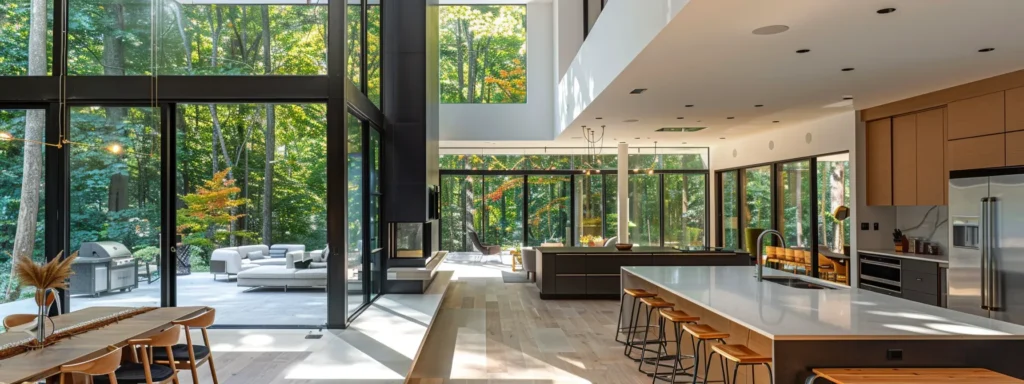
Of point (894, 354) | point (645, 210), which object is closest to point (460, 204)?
point (645, 210)

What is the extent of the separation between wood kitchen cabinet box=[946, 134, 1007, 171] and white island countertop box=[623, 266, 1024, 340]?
2508mm

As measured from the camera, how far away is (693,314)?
4.57m

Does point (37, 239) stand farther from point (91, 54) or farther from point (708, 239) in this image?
point (708, 239)

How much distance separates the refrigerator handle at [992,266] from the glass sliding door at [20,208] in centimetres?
884

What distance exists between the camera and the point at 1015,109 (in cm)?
495

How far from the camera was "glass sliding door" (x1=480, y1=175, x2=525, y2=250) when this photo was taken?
44.0ft

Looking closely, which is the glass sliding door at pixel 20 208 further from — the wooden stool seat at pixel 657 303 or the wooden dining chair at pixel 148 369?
the wooden stool seat at pixel 657 303

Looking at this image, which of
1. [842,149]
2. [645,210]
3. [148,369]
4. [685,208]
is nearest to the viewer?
[148,369]

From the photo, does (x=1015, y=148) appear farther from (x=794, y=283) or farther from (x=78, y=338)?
(x=78, y=338)

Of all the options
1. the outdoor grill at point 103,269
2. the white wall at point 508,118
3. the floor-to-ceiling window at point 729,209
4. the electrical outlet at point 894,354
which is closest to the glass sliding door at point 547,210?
the white wall at point 508,118

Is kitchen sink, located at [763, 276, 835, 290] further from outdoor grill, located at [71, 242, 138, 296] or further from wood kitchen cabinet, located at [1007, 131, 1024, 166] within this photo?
outdoor grill, located at [71, 242, 138, 296]

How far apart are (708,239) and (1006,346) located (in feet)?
33.0

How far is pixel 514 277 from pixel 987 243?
7086 mm

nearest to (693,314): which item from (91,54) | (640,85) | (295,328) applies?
(640,85)
